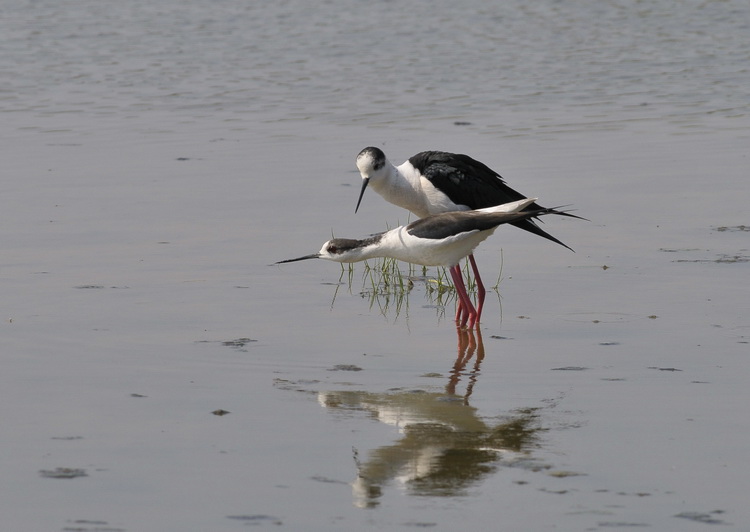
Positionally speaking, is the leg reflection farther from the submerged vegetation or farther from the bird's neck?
the bird's neck

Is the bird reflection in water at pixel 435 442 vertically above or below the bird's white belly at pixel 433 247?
below

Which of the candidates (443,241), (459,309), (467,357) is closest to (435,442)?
(467,357)

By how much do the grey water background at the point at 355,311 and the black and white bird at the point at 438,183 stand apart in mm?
509

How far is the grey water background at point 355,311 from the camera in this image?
4625mm

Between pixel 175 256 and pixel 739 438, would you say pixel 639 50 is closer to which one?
pixel 175 256

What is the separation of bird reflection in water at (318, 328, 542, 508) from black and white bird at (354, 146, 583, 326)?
6.36 feet

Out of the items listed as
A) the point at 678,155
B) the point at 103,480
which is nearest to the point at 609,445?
the point at 103,480

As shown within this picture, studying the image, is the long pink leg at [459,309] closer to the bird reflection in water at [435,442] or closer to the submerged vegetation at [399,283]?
the submerged vegetation at [399,283]

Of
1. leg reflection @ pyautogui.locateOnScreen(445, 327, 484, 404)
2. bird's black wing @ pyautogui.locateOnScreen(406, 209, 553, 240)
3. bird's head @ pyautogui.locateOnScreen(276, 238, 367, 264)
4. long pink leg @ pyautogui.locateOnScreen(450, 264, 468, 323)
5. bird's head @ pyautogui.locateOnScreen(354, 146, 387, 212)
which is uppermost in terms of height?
bird's head @ pyautogui.locateOnScreen(354, 146, 387, 212)

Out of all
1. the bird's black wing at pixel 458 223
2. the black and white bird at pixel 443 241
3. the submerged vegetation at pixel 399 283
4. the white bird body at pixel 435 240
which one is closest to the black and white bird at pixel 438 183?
the submerged vegetation at pixel 399 283

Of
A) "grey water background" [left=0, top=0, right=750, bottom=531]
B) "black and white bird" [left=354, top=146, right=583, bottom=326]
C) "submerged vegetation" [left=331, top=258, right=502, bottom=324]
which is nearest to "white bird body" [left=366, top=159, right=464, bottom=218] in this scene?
"black and white bird" [left=354, top=146, right=583, bottom=326]

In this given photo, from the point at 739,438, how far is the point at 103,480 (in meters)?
2.37

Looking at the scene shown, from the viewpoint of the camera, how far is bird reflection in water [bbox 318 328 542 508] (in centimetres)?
470

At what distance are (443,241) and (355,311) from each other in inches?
29.2
